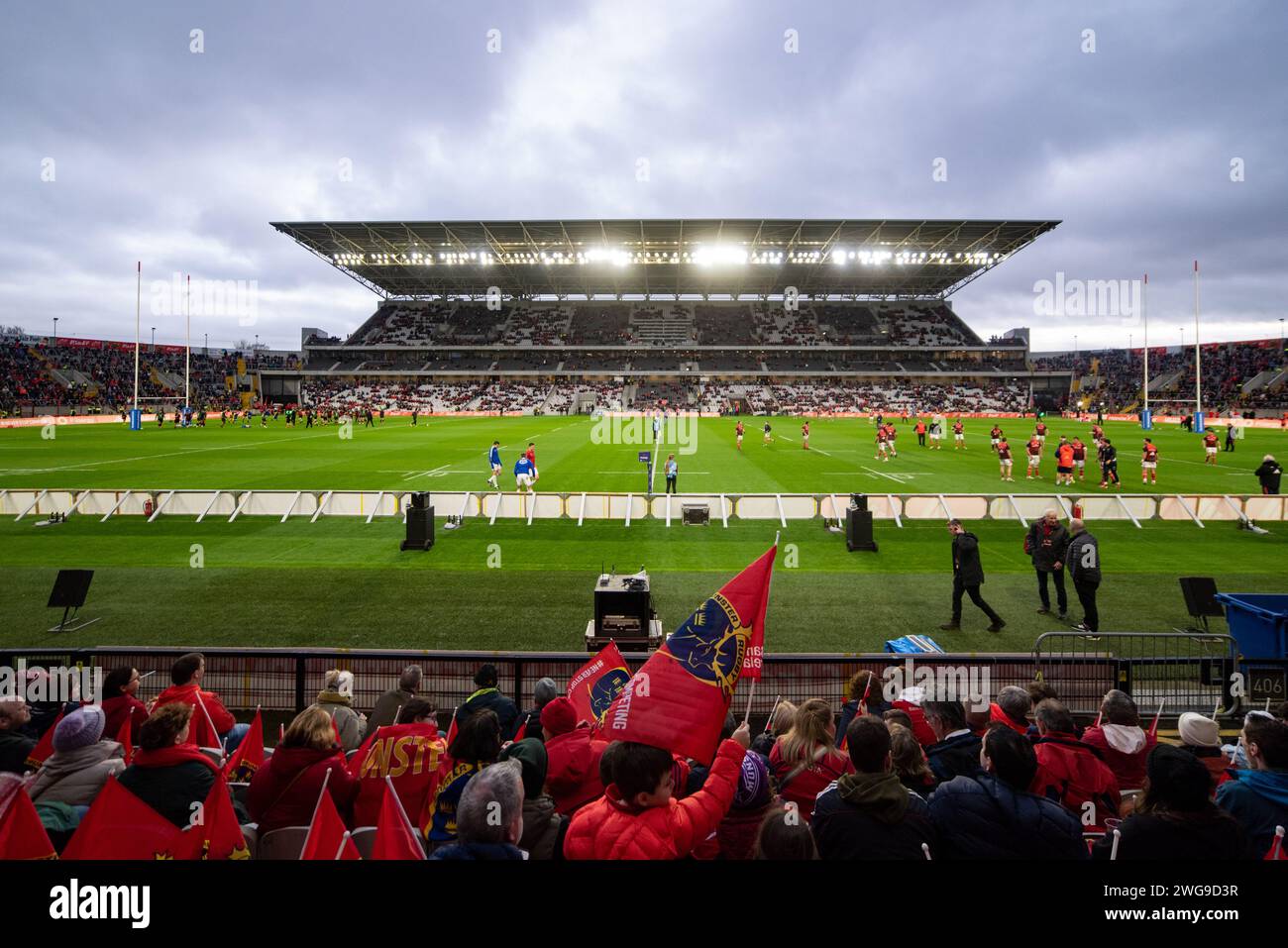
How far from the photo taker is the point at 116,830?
3.08m

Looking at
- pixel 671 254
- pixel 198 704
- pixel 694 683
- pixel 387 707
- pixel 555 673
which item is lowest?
pixel 555 673

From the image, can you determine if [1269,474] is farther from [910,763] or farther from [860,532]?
[910,763]

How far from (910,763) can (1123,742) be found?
1.83m

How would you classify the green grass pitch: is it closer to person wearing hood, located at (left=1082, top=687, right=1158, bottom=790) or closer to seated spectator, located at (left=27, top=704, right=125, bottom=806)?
person wearing hood, located at (left=1082, top=687, right=1158, bottom=790)

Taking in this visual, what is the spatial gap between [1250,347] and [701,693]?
105 meters

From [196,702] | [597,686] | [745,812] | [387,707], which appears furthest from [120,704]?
[745,812]

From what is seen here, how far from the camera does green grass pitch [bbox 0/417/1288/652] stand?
1016 cm

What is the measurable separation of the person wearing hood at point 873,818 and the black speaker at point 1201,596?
9.00m

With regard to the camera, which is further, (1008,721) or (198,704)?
(198,704)

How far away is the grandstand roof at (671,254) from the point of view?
70.1 meters
